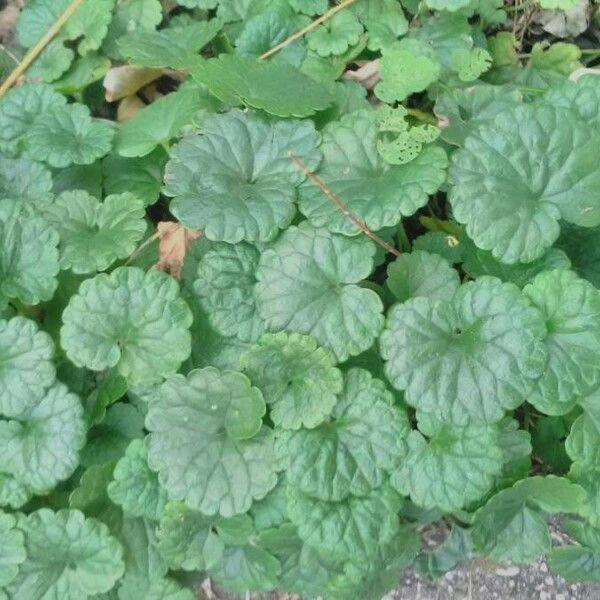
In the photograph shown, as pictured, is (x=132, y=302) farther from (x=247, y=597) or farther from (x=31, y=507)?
(x=247, y=597)

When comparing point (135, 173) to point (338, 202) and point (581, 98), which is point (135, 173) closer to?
point (338, 202)

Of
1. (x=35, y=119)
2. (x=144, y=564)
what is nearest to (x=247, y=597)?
(x=144, y=564)

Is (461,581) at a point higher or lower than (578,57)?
lower

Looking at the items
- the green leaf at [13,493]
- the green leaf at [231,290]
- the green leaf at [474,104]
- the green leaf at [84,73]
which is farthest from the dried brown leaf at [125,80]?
the green leaf at [13,493]

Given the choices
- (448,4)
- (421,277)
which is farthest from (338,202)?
(448,4)

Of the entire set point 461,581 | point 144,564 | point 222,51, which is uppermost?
point 222,51

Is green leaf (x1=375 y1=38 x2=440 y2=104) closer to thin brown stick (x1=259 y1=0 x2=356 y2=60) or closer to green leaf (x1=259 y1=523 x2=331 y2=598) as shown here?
thin brown stick (x1=259 y1=0 x2=356 y2=60)
